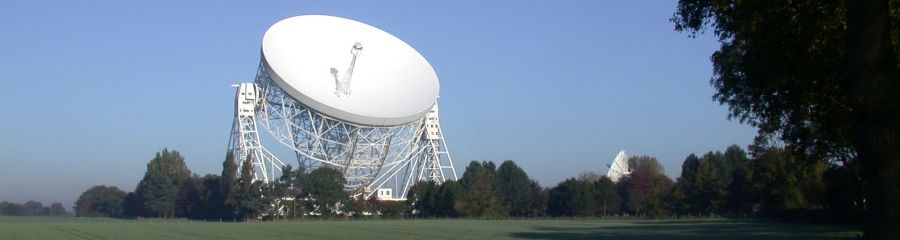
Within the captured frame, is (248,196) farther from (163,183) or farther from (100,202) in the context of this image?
(100,202)

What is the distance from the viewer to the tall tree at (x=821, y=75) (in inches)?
469

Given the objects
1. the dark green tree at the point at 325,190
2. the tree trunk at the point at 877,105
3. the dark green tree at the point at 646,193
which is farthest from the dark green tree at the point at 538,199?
the tree trunk at the point at 877,105

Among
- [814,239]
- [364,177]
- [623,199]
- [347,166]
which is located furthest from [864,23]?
[623,199]

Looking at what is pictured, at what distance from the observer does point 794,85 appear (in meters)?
21.4

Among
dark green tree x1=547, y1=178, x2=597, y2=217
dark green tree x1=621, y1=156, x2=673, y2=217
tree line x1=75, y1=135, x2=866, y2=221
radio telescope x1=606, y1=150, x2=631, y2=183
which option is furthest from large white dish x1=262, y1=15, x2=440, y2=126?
radio telescope x1=606, y1=150, x2=631, y2=183

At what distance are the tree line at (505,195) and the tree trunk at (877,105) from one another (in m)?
55.5

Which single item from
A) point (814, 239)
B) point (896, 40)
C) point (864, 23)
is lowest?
point (814, 239)

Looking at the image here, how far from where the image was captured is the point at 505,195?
132 metres

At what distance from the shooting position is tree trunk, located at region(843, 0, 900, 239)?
11.8 m

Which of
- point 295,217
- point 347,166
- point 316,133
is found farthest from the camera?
point 295,217

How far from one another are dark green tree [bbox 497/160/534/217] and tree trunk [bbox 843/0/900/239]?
362 ft

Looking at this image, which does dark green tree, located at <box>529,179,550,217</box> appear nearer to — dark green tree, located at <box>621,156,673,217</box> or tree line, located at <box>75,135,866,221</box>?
tree line, located at <box>75,135,866,221</box>

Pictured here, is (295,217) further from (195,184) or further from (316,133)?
(195,184)

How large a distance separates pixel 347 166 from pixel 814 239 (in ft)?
176
